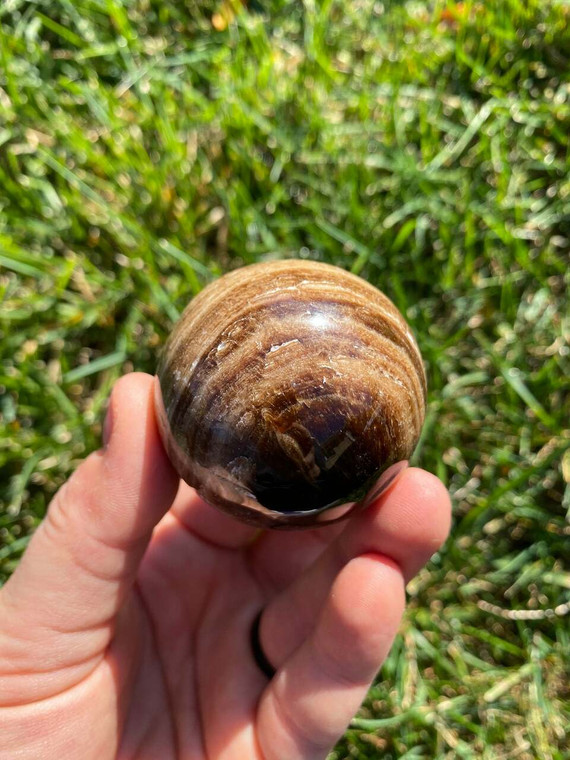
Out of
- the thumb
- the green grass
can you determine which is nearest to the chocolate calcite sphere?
the thumb

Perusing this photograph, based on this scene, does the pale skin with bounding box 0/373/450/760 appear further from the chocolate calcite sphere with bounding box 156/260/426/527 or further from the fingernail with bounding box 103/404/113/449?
the chocolate calcite sphere with bounding box 156/260/426/527

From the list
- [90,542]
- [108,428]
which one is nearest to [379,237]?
[108,428]

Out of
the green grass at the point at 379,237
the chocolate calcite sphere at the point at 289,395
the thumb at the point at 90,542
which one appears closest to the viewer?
the chocolate calcite sphere at the point at 289,395

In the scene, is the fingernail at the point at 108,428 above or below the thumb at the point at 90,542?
above

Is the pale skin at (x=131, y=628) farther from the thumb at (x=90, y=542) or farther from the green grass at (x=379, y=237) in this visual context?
the green grass at (x=379, y=237)

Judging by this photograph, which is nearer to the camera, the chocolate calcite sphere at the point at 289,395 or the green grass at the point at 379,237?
the chocolate calcite sphere at the point at 289,395

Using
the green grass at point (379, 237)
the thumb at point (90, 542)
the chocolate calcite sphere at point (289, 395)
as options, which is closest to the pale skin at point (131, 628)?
the thumb at point (90, 542)

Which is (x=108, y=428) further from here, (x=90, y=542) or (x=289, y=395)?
(x=289, y=395)
